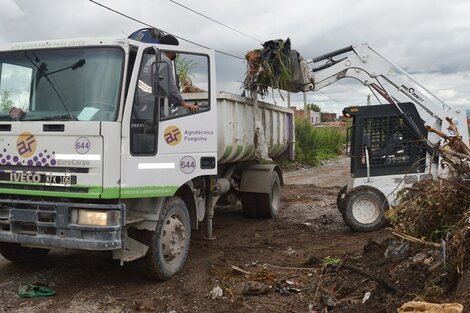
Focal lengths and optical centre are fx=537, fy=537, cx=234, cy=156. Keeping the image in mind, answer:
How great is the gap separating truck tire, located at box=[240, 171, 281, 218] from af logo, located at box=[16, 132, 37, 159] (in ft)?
17.4

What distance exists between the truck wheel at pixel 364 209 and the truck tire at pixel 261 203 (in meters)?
1.78

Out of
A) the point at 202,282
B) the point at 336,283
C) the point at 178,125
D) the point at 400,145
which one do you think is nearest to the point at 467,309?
the point at 336,283

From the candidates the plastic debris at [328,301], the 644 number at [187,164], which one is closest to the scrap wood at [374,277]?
the plastic debris at [328,301]

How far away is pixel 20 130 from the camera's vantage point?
5484mm

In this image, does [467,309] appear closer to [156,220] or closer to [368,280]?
[368,280]

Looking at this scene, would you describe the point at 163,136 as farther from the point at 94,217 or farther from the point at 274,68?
the point at 274,68

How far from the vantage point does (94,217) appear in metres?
5.30

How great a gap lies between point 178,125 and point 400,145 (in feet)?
14.6

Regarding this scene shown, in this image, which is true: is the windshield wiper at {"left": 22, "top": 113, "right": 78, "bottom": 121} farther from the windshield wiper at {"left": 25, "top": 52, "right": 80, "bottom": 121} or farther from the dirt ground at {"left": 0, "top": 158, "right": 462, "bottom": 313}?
the dirt ground at {"left": 0, "top": 158, "right": 462, "bottom": 313}

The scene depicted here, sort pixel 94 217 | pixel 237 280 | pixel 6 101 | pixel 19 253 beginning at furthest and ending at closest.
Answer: pixel 19 253, pixel 237 280, pixel 6 101, pixel 94 217

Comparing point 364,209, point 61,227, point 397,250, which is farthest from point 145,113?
point 364,209

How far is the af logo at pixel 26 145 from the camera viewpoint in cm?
543

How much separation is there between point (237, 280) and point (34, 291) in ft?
7.32

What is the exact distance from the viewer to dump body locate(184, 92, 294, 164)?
7777mm
